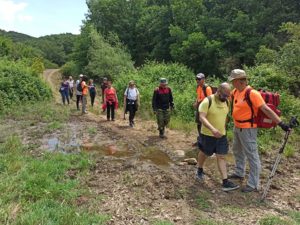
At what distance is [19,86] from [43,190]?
16674mm

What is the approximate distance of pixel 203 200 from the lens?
6223 millimetres

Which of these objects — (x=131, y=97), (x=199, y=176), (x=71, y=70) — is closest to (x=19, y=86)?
(x=131, y=97)

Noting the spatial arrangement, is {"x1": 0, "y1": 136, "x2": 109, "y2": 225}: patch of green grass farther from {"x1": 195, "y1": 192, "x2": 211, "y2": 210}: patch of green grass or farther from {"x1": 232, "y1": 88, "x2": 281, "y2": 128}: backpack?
{"x1": 232, "y1": 88, "x2": 281, "y2": 128}: backpack

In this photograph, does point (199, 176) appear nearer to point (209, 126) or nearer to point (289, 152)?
point (209, 126)

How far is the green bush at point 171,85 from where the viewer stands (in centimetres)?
1516

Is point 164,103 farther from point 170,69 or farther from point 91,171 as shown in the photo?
point 170,69

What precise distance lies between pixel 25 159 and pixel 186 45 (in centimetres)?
3744

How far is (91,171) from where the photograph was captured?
25.5ft

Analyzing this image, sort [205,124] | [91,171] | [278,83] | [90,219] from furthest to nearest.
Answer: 1. [278,83]
2. [91,171]
3. [205,124]
4. [90,219]

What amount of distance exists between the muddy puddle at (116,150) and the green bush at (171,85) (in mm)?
4664

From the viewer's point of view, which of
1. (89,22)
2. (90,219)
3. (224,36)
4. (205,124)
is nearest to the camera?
(90,219)

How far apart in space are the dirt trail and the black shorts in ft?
2.20

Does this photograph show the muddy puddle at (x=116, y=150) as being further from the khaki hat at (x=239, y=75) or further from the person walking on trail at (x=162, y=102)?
the khaki hat at (x=239, y=75)

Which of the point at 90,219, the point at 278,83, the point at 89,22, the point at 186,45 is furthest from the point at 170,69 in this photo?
the point at 89,22
